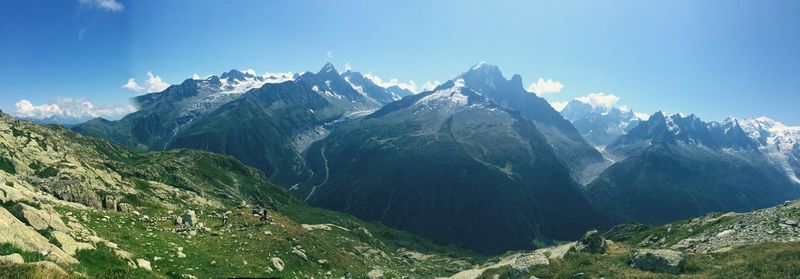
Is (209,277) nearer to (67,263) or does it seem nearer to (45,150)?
(67,263)

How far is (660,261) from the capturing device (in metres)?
35.1

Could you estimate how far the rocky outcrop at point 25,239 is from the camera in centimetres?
1862

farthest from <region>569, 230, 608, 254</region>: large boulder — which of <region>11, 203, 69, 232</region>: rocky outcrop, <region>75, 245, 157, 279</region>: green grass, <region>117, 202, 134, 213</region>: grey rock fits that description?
<region>117, 202, 134, 213</region>: grey rock

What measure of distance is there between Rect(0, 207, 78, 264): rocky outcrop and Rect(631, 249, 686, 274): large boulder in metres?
37.7

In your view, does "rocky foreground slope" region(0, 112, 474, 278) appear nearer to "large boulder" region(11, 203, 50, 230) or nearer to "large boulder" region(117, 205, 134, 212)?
"large boulder" region(11, 203, 50, 230)

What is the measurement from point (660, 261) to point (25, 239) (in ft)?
131

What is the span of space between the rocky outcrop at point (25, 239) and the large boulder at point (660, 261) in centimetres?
3772

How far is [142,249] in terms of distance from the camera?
3369 cm

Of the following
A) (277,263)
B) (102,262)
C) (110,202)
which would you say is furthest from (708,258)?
(110,202)

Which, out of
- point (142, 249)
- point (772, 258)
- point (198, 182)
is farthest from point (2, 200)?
point (198, 182)

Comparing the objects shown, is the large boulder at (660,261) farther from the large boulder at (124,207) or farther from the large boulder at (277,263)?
the large boulder at (124,207)

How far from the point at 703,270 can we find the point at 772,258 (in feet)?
15.1

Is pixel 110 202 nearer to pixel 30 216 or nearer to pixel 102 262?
pixel 30 216

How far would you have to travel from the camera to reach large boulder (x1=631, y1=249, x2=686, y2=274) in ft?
114
